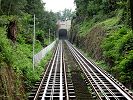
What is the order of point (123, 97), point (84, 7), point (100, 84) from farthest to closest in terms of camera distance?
point (84, 7)
point (100, 84)
point (123, 97)

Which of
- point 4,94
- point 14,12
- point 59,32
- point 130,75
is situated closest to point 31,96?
point 4,94

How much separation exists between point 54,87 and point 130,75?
4830 mm

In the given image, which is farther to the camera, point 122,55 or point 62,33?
point 62,33

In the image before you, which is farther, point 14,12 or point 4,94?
point 14,12

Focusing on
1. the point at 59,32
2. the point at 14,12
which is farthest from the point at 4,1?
the point at 59,32

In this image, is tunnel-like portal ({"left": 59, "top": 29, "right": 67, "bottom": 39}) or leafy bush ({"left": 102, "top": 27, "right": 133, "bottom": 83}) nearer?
leafy bush ({"left": 102, "top": 27, "right": 133, "bottom": 83})

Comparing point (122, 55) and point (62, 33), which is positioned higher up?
point (122, 55)

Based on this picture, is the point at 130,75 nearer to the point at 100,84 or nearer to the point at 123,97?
the point at 100,84

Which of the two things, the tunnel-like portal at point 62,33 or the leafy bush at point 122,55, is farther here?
the tunnel-like portal at point 62,33

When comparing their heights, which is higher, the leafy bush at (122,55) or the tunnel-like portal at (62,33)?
the leafy bush at (122,55)

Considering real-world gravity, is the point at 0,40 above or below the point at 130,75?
above

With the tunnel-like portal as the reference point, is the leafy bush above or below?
above

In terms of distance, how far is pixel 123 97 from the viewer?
15961 mm

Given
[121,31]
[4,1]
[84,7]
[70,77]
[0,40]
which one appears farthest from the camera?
[84,7]
